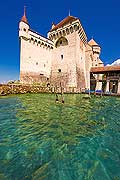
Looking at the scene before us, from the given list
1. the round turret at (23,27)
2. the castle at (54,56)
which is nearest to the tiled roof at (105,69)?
the castle at (54,56)

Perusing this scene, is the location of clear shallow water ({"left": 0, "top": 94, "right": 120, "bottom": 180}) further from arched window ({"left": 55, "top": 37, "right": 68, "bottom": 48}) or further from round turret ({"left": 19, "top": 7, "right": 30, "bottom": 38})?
arched window ({"left": 55, "top": 37, "right": 68, "bottom": 48})

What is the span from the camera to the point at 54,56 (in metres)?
41.3

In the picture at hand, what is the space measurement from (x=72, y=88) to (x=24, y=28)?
55.3 ft

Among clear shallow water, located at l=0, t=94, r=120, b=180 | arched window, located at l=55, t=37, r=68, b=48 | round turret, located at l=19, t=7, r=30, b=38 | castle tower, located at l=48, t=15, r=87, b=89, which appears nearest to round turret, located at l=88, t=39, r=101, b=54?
castle tower, located at l=48, t=15, r=87, b=89

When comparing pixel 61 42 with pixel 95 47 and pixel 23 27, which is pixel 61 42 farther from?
pixel 95 47

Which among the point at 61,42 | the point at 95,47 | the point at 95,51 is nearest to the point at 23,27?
the point at 61,42

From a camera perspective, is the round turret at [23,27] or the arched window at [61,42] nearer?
the round turret at [23,27]

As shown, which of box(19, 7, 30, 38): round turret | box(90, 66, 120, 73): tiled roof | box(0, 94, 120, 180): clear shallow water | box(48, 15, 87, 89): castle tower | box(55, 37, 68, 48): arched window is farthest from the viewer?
box(55, 37, 68, 48): arched window

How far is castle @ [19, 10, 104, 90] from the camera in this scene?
33862 mm

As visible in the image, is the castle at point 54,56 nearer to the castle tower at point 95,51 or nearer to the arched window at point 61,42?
→ the arched window at point 61,42

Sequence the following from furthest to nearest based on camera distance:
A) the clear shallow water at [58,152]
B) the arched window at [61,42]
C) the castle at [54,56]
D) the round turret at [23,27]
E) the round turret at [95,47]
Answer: the round turret at [95,47] < the arched window at [61,42] < the castle at [54,56] < the round turret at [23,27] < the clear shallow water at [58,152]

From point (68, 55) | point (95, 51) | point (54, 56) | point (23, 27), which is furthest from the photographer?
point (95, 51)

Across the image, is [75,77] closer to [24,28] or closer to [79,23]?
[79,23]

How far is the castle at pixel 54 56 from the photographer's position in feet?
111
